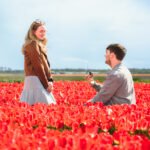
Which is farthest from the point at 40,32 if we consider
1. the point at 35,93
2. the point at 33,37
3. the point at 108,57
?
the point at 108,57

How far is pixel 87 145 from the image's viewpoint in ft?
11.4

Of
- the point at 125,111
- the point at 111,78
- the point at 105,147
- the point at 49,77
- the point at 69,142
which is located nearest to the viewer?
the point at 105,147

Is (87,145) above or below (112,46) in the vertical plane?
below

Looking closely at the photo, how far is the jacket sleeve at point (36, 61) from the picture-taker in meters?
9.35

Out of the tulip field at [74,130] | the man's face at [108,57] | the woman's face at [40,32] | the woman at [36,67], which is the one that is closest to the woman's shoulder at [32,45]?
the woman at [36,67]

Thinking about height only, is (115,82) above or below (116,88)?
above

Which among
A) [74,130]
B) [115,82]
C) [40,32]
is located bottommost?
[74,130]

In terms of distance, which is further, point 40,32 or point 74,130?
point 40,32

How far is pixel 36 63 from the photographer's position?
9484 millimetres

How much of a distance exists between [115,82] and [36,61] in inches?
72.5

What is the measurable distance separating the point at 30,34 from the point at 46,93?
126 centimetres

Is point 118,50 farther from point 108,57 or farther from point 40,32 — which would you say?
point 40,32

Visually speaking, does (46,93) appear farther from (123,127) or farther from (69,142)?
(69,142)

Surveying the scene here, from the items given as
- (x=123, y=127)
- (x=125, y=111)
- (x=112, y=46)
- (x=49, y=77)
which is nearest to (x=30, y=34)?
(x=49, y=77)
